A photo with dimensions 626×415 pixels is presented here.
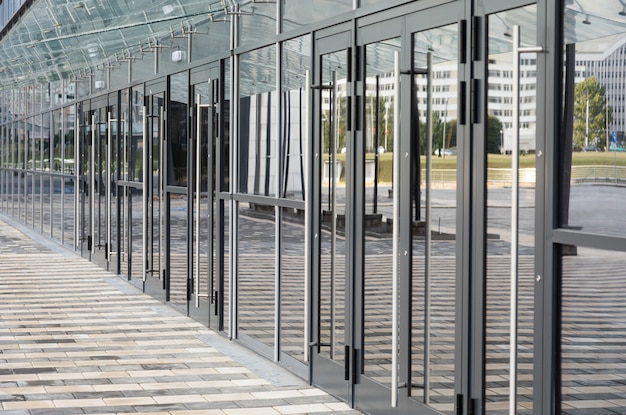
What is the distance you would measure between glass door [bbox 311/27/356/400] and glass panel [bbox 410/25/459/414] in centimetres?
82

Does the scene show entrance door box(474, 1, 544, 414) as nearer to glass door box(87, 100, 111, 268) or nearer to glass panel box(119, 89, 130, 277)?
glass panel box(119, 89, 130, 277)

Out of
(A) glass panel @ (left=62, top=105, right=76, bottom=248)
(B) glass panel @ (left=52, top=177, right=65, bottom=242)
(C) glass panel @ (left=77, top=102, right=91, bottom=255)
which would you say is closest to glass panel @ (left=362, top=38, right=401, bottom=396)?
(C) glass panel @ (left=77, top=102, right=91, bottom=255)

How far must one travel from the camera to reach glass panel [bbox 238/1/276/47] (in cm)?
768

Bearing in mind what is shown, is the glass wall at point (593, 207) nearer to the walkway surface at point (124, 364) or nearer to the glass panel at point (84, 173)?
the walkway surface at point (124, 364)

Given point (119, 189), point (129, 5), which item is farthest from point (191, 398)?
point (119, 189)

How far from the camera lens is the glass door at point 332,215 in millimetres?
6344

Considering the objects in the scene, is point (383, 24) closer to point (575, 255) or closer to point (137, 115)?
point (575, 255)

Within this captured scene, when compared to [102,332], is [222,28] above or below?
above

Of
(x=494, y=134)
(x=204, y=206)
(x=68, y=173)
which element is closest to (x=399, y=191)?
(x=494, y=134)

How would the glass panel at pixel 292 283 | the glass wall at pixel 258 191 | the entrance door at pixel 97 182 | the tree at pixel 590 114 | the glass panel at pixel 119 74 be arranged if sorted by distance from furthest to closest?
the entrance door at pixel 97 182, the glass panel at pixel 119 74, the glass wall at pixel 258 191, the glass panel at pixel 292 283, the tree at pixel 590 114

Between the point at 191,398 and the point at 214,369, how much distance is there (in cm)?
88

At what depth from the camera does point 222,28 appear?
8758 millimetres

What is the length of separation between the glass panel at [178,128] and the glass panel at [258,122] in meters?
1.82

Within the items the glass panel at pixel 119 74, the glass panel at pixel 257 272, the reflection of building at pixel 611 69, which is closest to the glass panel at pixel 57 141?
the glass panel at pixel 119 74
